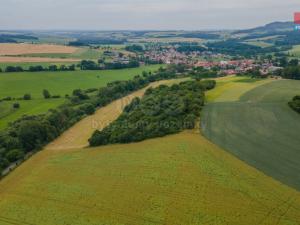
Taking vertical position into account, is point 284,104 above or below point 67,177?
above

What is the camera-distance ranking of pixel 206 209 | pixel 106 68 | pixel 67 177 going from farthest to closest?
1. pixel 106 68
2. pixel 67 177
3. pixel 206 209

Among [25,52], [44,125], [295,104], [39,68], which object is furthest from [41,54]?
[295,104]

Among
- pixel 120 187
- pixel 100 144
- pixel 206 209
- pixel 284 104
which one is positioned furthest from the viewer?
pixel 284 104

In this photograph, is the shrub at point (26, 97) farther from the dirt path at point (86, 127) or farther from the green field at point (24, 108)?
the dirt path at point (86, 127)

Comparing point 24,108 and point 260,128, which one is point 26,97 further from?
point 260,128

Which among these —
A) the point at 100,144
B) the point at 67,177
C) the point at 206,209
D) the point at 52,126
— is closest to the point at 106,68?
the point at 52,126

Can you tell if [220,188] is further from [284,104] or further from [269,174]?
[284,104]
